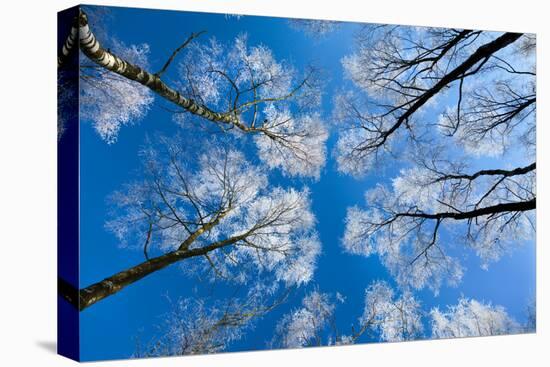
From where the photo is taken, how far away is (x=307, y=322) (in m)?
7.89

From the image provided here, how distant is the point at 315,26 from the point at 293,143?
36.4 inches

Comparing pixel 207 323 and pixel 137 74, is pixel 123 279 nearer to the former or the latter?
pixel 207 323

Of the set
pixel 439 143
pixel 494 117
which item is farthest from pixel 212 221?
pixel 494 117

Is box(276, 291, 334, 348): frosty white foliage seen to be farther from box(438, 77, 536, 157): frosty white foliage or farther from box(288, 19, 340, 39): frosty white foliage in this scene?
box(288, 19, 340, 39): frosty white foliage

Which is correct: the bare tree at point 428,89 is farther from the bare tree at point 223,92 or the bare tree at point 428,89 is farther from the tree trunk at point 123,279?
the tree trunk at point 123,279

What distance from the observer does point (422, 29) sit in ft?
27.4

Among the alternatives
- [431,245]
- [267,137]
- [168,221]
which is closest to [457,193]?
[431,245]

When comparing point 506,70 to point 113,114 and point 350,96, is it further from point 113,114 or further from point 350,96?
point 113,114

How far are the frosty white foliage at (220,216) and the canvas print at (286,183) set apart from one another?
1 centimetres

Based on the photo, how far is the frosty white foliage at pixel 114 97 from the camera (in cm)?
706

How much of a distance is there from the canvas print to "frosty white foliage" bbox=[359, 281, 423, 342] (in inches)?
0.6

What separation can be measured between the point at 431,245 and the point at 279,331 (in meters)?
1.49

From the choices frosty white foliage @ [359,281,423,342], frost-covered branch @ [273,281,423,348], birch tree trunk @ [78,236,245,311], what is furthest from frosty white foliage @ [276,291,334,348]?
birch tree trunk @ [78,236,245,311]

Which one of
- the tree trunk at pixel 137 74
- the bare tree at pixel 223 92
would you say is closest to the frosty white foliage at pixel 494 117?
the bare tree at pixel 223 92
